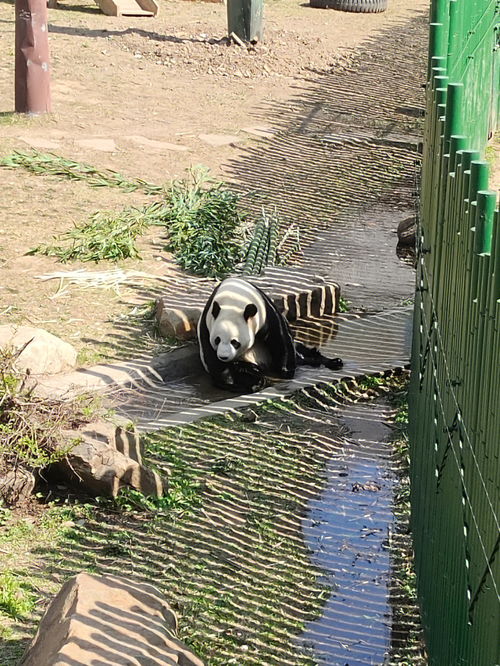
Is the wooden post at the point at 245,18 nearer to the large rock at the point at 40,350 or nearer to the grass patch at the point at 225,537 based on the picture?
the large rock at the point at 40,350

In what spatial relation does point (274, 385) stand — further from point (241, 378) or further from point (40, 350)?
point (40, 350)

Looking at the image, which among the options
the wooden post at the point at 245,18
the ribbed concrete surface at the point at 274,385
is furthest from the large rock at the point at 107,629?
the wooden post at the point at 245,18

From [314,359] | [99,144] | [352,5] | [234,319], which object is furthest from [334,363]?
[352,5]

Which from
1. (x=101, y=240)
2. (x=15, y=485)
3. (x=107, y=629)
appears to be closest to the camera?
(x=107, y=629)

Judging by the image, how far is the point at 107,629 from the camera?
134 inches

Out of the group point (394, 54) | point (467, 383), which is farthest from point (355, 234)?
point (394, 54)

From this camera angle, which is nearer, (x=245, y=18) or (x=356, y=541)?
(x=356, y=541)

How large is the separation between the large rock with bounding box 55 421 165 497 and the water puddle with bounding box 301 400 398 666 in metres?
0.78

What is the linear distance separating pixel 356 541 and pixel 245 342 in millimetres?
2027

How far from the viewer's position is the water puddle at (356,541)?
4.11 metres

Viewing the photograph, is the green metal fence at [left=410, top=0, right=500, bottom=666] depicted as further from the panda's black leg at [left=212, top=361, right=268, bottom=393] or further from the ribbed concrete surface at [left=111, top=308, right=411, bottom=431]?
the panda's black leg at [left=212, top=361, right=268, bottom=393]

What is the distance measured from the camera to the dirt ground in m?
7.41

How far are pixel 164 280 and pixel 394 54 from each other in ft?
29.7

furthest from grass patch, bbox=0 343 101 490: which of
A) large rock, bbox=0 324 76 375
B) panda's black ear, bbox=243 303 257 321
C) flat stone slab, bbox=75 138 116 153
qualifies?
flat stone slab, bbox=75 138 116 153
